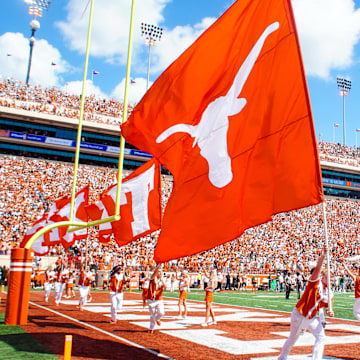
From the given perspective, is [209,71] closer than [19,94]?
Result: Yes

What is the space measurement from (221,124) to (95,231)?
28.8m

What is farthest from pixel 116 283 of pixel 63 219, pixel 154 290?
pixel 63 219

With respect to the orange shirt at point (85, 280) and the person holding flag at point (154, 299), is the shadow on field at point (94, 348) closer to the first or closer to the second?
the person holding flag at point (154, 299)

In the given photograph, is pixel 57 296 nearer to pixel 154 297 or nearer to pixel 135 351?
pixel 154 297

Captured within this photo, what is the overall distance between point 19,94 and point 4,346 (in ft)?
147

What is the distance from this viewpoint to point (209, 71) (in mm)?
5910

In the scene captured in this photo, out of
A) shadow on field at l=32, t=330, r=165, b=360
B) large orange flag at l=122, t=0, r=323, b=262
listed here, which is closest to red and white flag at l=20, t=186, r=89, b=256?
shadow on field at l=32, t=330, r=165, b=360

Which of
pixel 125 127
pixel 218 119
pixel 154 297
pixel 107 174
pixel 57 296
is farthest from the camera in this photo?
pixel 107 174

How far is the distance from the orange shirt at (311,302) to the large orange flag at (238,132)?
2.19 m

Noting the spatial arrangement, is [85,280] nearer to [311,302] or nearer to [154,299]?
[154,299]

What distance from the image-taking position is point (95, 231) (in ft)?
108

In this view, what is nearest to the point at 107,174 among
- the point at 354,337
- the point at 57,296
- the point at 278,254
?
the point at 278,254

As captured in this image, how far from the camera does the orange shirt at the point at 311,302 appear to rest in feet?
20.3

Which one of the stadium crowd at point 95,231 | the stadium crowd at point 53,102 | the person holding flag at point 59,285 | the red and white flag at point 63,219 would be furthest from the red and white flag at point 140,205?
the stadium crowd at point 53,102
